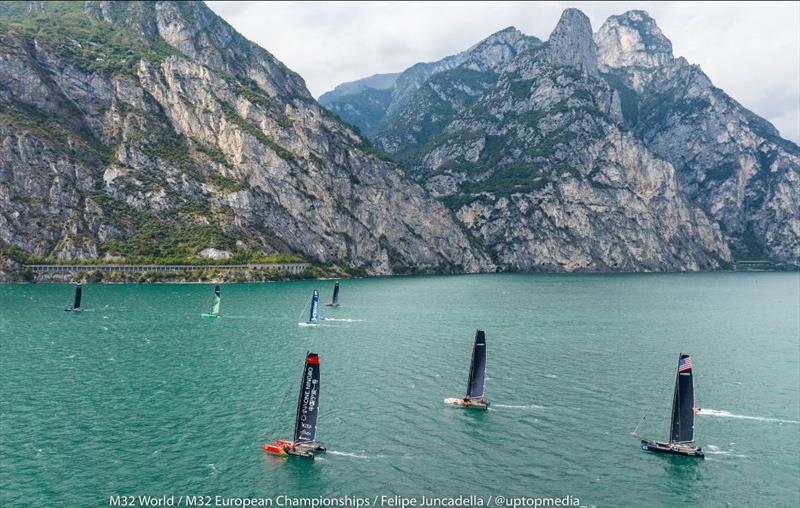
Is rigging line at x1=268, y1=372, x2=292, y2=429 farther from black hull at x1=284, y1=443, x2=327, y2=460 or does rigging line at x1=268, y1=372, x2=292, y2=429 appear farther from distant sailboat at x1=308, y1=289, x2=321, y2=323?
distant sailboat at x1=308, y1=289, x2=321, y2=323

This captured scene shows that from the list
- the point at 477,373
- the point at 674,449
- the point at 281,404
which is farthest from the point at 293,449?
the point at 674,449

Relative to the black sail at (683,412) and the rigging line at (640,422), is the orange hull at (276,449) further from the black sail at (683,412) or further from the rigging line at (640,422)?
the black sail at (683,412)

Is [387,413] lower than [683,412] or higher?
lower

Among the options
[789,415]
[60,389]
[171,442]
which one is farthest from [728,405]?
[60,389]

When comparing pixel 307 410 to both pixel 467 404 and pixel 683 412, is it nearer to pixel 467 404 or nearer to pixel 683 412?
pixel 467 404

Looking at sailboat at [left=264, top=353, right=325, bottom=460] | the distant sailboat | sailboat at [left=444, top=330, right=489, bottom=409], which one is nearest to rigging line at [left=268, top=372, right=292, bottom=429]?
sailboat at [left=264, top=353, right=325, bottom=460]
